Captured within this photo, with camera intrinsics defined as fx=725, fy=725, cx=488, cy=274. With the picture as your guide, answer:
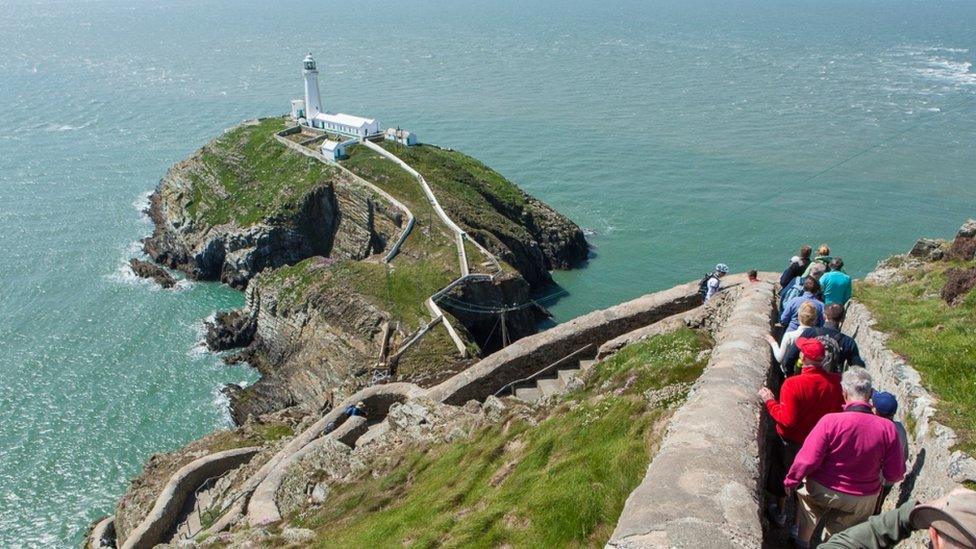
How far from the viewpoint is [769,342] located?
11.9 metres

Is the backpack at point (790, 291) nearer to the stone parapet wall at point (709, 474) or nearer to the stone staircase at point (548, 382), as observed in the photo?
the stone parapet wall at point (709, 474)

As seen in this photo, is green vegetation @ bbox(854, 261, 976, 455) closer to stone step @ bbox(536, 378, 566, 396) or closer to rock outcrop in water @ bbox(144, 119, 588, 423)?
stone step @ bbox(536, 378, 566, 396)

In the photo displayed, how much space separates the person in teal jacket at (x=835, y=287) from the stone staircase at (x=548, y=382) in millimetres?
5712

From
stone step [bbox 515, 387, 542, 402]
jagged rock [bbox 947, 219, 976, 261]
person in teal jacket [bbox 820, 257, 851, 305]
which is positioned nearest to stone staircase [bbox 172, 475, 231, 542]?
stone step [bbox 515, 387, 542, 402]

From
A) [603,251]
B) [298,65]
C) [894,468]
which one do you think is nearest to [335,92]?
[298,65]

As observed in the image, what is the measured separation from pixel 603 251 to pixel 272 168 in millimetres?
29957

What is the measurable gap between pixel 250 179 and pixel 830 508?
206ft

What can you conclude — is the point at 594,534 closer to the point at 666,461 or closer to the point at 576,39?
the point at 666,461

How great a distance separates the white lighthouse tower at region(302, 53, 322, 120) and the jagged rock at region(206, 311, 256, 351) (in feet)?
105

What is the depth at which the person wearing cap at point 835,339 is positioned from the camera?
10109mm

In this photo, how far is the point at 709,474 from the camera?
822 cm

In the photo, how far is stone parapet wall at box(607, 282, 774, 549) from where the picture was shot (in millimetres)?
7340

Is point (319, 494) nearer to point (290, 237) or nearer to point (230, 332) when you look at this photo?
point (230, 332)

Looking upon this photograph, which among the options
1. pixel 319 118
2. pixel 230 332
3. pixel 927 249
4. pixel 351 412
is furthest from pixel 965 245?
pixel 319 118
